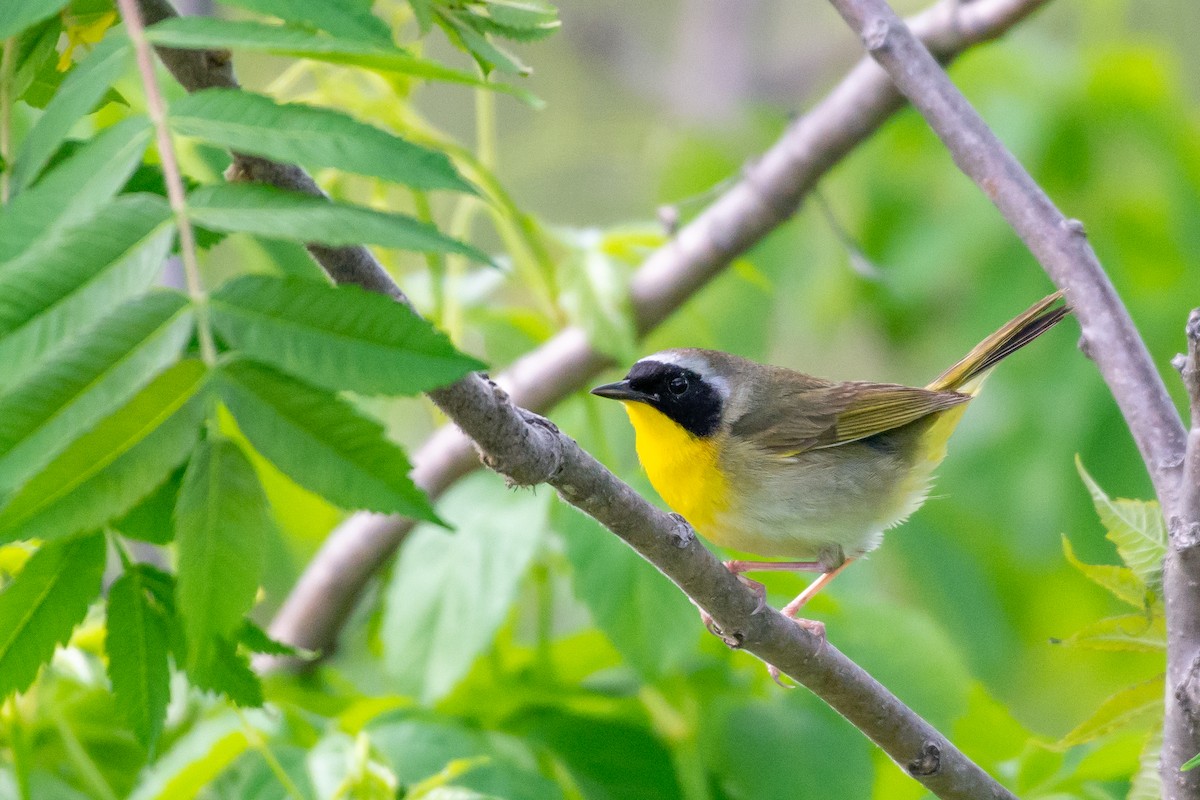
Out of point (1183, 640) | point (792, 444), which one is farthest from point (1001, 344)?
point (1183, 640)

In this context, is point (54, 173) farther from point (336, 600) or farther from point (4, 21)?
point (336, 600)

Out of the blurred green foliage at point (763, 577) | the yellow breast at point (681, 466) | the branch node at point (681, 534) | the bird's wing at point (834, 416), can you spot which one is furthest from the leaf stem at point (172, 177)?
the bird's wing at point (834, 416)

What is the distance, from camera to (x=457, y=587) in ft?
8.51

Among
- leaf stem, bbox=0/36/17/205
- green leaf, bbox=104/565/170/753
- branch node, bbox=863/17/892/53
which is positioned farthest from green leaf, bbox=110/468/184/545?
branch node, bbox=863/17/892/53

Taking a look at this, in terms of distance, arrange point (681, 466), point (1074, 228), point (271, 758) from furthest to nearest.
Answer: point (681, 466)
point (271, 758)
point (1074, 228)

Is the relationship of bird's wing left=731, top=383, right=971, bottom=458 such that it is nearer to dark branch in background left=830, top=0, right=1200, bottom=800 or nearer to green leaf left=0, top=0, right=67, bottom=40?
dark branch in background left=830, top=0, right=1200, bottom=800

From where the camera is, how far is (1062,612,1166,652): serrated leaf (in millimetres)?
1676

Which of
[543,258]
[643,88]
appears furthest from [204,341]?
[643,88]

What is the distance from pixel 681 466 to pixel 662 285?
18.2 inches

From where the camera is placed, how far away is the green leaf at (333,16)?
1.08 m

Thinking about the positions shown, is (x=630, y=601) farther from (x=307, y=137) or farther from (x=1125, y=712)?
(x=307, y=137)

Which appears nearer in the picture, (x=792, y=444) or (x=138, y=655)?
(x=138, y=655)

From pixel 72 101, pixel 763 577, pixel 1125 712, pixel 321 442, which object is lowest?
pixel 1125 712

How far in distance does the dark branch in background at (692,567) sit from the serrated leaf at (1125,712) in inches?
6.2
